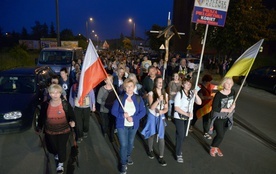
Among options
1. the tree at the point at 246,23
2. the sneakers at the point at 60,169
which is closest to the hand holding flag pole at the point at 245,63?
the sneakers at the point at 60,169

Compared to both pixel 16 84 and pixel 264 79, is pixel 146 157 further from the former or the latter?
pixel 264 79

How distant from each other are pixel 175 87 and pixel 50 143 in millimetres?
3779

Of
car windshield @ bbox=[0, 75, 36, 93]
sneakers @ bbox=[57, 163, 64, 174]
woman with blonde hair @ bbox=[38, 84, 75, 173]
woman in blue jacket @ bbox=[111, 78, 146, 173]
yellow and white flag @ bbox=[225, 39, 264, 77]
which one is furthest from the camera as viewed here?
car windshield @ bbox=[0, 75, 36, 93]

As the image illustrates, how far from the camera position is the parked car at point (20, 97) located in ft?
17.4

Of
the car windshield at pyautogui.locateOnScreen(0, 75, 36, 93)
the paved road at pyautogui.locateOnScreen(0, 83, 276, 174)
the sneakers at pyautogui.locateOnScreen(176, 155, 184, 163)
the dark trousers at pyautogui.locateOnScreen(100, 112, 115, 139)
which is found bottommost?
the paved road at pyautogui.locateOnScreen(0, 83, 276, 174)

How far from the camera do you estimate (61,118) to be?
3.81 metres

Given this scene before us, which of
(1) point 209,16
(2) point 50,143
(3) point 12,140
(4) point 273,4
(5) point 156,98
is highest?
(4) point 273,4

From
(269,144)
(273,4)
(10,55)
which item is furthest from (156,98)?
(273,4)

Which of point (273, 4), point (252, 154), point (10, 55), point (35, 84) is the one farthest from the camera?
point (273, 4)

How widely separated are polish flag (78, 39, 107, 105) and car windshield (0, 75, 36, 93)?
3.25 meters

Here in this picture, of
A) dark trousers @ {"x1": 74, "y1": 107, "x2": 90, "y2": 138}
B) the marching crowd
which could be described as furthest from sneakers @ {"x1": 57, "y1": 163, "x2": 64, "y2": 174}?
dark trousers @ {"x1": 74, "y1": 107, "x2": 90, "y2": 138}

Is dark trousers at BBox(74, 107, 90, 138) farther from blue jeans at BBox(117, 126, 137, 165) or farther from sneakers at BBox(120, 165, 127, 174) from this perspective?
sneakers at BBox(120, 165, 127, 174)

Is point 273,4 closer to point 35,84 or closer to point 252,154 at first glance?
point 252,154

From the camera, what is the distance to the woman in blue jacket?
12.8 ft
